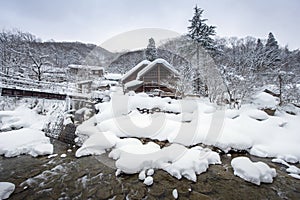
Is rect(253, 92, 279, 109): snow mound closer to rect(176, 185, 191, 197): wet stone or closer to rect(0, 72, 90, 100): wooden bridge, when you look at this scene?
rect(176, 185, 191, 197): wet stone

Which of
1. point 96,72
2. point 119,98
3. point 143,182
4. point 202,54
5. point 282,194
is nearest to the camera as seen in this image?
point 282,194

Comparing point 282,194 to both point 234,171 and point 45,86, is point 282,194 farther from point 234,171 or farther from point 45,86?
point 45,86

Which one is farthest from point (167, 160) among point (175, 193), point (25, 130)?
point (25, 130)

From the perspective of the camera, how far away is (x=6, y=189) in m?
4.59

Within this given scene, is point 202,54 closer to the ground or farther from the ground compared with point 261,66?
farther from the ground

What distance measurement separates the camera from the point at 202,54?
15.4m

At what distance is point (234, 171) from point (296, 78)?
1071cm

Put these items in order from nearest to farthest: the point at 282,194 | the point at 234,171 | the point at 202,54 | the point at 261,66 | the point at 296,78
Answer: the point at 282,194, the point at 234,171, the point at 296,78, the point at 261,66, the point at 202,54

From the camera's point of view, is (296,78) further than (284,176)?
Yes

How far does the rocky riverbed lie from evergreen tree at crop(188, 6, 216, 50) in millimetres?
12391

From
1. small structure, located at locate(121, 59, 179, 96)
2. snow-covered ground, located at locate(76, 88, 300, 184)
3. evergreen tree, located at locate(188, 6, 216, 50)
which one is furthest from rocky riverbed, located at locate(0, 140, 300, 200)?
evergreen tree, located at locate(188, 6, 216, 50)

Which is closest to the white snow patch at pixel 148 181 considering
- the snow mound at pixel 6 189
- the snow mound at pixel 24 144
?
the snow mound at pixel 6 189

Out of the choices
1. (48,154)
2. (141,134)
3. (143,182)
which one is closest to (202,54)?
(141,134)

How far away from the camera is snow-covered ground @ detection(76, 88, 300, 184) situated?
596 cm
